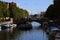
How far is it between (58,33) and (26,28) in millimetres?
29460

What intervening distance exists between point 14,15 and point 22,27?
91.3 ft

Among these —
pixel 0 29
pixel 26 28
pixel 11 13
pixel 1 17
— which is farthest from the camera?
pixel 11 13

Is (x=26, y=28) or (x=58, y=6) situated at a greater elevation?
(x=58, y=6)

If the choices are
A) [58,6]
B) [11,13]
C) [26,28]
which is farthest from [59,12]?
[11,13]

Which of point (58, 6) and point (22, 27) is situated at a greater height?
point (58, 6)

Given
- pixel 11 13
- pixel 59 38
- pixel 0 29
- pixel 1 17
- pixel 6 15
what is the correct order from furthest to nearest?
pixel 11 13, pixel 6 15, pixel 1 17, pixel 0 29, pixel 59 38

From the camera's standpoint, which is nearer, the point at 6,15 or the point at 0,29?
the point at 0,29

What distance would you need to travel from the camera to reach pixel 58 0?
47094mm

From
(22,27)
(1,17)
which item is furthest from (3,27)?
(1,17)

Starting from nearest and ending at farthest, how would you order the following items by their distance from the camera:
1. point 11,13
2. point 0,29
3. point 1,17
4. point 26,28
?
point 0,29 < point 26,28 < point 1,17 < point 11,13

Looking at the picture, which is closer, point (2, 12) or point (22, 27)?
point (22, 27)

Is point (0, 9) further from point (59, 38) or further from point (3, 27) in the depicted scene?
point (59, 38)

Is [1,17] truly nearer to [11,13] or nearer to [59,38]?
[11,13]

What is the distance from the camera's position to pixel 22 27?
52969mm
